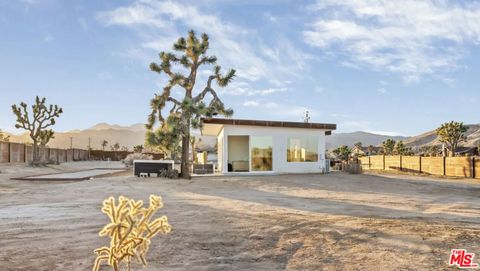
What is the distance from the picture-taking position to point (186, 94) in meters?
20.7

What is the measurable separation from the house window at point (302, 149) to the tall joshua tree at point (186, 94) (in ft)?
13.9

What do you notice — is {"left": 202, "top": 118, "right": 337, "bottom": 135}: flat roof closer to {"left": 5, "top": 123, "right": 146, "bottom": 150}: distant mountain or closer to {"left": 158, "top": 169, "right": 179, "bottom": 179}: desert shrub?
{"left": 158, "top": 169, "right": 179, "bottom": 179}: desert shrub

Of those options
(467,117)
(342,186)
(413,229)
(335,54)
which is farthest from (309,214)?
(467,117)

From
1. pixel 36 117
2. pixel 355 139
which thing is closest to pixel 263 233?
pixel 36 117

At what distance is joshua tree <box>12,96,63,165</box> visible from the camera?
33500mm

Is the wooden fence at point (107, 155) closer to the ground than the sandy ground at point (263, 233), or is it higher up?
higher up

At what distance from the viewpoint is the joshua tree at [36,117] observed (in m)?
33.5

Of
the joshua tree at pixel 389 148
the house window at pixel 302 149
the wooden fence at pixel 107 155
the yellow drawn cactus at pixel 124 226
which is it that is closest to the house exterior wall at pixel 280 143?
the house window at pixel 302 149

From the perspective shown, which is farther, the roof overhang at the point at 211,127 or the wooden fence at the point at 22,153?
the wooden fence at the point at 22,153

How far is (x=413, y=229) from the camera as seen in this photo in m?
6.53

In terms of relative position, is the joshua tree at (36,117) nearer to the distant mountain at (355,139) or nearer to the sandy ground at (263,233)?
the sandy ground at (263,233)

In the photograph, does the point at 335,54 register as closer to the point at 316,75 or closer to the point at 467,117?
the point at 316,75

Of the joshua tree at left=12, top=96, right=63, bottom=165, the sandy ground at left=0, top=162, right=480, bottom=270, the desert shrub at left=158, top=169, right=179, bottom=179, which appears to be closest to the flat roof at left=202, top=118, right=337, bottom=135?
the desert shrub at left=158, top=169, right=179, bottom=179

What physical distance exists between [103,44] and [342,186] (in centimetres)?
1269
